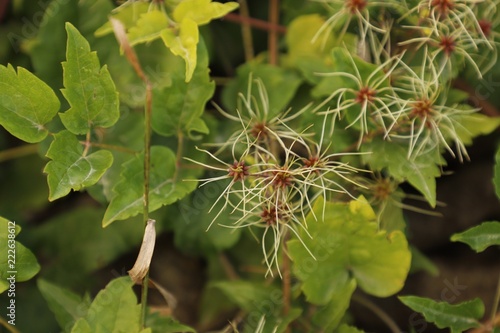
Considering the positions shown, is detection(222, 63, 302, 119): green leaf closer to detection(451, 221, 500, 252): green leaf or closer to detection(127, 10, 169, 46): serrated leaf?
detection(127, 10, 169, 46): serrated leaf

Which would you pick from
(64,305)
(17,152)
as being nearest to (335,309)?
(64,305)

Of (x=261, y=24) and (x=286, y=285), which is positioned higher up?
(x=261, y=24)

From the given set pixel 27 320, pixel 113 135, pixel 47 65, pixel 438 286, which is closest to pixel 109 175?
pixel 113 135

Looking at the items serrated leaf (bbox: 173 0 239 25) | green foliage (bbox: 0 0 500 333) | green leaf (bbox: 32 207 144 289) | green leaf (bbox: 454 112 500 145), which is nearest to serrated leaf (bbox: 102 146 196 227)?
green foliage (bbox: 0 0 500 333)

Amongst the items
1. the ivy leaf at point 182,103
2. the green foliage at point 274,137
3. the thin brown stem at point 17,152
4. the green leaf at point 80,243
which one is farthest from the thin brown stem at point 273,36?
the thin brown stem at point 17,152

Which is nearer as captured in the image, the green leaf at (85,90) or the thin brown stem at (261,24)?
the green leaf at (85,90)

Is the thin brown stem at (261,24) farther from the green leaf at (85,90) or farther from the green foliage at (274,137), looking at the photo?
the green leaf at (85,90)

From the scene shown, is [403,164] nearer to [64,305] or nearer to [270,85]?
[270,85]
